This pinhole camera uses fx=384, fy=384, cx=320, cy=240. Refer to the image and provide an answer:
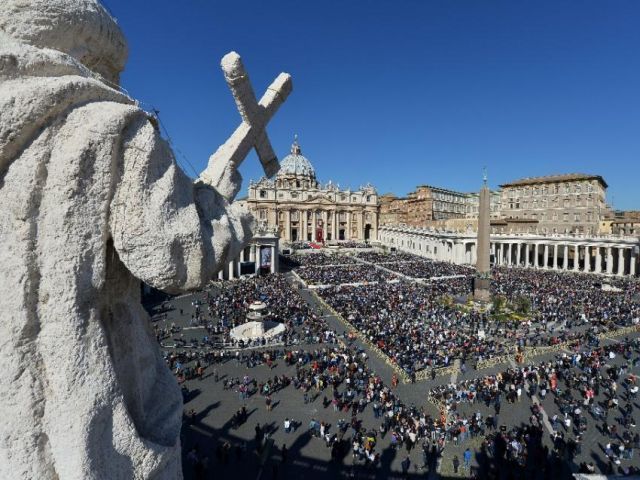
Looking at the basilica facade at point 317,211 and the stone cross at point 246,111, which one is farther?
the basilica facade at point 317,211

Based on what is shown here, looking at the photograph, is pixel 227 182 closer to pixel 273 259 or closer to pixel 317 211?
pixel 273 259

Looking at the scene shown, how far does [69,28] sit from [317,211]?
85446 millimetres

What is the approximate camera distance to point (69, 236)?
1995 mm

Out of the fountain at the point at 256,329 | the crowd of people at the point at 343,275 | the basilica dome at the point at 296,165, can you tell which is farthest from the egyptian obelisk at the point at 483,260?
the basilica dome at the point at 296,165

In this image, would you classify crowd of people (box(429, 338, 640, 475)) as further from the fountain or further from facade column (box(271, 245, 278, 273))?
facade column (box(271, 245, 278, 273))

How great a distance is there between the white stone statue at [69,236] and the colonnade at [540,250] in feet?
172

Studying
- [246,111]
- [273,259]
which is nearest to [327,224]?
[273,259]

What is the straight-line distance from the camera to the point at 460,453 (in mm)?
10820

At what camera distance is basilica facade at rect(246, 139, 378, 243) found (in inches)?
3206

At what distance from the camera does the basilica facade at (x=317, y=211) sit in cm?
8144

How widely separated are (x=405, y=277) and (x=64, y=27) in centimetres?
3918

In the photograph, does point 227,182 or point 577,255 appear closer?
point 227,182

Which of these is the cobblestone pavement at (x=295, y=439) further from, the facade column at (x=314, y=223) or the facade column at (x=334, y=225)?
the facade column at (x=334, y=225)

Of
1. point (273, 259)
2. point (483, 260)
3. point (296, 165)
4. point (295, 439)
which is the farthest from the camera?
point (296, 165)
